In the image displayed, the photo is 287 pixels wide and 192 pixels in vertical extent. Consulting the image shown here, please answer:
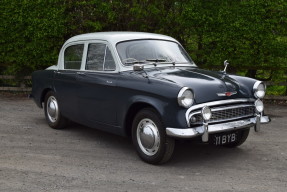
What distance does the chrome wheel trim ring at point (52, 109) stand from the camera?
24.0 ft

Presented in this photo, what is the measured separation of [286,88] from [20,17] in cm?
767

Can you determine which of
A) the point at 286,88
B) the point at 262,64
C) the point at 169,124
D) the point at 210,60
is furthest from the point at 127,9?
the point at 169,124

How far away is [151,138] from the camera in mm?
5211

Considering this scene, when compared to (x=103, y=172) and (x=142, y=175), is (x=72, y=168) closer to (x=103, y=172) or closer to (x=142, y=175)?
(x=103, y=172)

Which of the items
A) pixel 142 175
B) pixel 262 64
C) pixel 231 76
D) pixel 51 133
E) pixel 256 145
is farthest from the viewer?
pixel 262 64

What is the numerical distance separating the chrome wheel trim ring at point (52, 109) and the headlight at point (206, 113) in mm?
3306

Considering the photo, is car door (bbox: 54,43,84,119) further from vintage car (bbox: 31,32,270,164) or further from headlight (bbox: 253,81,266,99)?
headlight (bbox: 253,81,266,99)

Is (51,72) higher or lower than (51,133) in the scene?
higher

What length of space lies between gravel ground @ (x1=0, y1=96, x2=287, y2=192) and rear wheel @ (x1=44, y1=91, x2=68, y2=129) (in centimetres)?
14

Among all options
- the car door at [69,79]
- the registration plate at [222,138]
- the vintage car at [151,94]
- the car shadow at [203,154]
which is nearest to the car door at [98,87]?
the vintage car at [151,94]

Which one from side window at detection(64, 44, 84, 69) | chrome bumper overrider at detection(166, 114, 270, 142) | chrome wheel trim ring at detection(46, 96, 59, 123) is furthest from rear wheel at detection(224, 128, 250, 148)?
chrome wheel trim ring at detection(46, 96, 59, 123)

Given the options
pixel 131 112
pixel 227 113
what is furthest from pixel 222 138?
pixel 131 112

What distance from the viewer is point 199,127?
4.91 meters

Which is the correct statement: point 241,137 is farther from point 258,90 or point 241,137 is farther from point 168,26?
point 168,26
